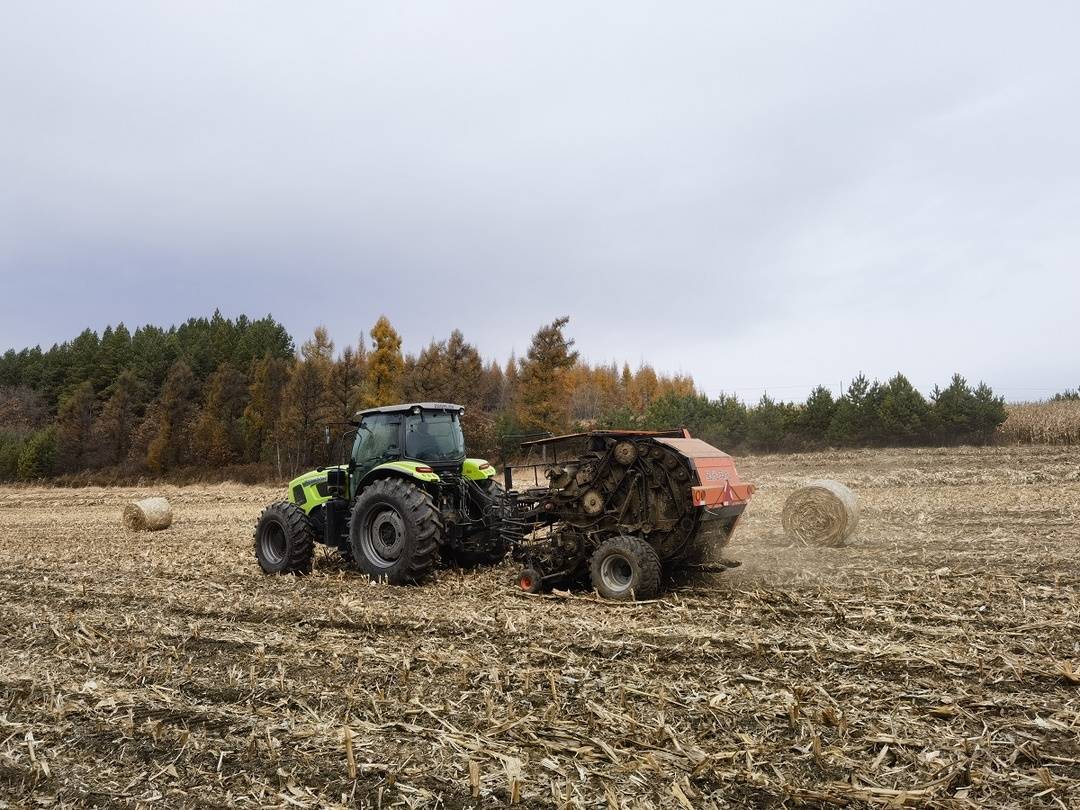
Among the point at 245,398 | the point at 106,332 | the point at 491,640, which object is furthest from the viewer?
the point at 106,332

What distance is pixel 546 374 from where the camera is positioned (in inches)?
1414

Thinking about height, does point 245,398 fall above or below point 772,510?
above

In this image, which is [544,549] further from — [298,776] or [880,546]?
[880,546]

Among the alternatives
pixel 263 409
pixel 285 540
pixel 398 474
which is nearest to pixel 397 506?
pixel 398 474

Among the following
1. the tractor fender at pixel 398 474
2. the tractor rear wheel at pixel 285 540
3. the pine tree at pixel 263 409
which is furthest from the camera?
the pine tree at pixel 263 409

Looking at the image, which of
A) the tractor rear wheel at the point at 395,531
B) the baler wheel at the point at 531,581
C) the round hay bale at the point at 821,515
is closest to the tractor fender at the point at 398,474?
the tractor rear wheel at the point at 395,531

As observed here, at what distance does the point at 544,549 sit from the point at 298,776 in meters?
4.62

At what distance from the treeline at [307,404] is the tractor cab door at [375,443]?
0.65m

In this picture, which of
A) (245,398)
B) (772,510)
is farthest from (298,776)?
(245,398)

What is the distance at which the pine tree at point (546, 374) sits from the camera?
35562mm

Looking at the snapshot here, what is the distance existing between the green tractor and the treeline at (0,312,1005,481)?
0.71 meters

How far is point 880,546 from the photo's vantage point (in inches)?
428

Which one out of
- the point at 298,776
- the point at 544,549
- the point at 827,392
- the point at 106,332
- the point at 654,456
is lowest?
the point at 298,776

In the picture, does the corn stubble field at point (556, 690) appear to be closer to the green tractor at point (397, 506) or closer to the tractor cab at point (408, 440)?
the green tractor at point (397, 506)
